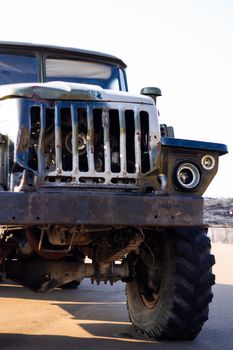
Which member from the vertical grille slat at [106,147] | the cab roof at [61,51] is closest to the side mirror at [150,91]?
the vertical grille slat at [106,147]

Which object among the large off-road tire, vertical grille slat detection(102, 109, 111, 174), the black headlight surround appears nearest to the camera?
vertical grille slat detection(102, 109, 111, 174)

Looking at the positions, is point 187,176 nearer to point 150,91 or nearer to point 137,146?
point 137,146

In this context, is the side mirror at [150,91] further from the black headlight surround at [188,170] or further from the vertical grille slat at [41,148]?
the vertical grille slat at [41,148]

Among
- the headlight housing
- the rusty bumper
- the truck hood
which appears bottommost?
the rusty bumper

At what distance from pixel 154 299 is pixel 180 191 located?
4.36 feet

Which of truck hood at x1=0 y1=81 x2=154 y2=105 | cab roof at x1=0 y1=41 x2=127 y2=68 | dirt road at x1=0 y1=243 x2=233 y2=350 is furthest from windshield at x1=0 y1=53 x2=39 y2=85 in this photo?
dirt road at x1=0 y1=243 x2=233 y2=350

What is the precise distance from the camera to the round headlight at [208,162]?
5.37m

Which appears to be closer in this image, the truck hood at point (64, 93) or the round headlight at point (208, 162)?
the truck hood at point (64, 93)

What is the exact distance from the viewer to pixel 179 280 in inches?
219

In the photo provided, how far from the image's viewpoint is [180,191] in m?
5.25

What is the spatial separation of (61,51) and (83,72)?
32 centimetres

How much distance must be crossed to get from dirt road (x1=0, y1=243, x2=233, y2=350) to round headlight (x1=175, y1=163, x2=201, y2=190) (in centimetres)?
139

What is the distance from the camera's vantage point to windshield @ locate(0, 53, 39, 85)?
21.1 ft

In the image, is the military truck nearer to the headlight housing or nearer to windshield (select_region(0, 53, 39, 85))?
the headlight housing
